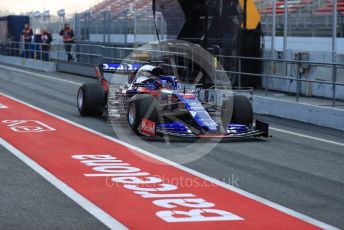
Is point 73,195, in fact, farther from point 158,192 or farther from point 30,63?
point 30,63

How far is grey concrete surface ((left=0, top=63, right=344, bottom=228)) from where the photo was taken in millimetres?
7895

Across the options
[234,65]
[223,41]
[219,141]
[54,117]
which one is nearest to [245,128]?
[219,141]

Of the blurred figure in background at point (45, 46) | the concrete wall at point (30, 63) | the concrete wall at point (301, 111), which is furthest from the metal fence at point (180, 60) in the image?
the concrete wall at point (30, 63)

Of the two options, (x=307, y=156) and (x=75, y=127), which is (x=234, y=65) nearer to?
(x=75, y=127)

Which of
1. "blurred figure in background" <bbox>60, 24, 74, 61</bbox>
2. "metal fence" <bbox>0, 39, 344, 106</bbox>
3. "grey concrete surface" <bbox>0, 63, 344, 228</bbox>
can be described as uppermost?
"blurred figure in background" <bbox>60, 24, 74, 61</bbox>

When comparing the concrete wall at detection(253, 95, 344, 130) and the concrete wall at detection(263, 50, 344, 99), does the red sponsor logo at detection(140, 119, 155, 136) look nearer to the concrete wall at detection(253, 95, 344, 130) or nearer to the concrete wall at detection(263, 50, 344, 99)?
the concrete wall at detection(253, 95, 344, 130)

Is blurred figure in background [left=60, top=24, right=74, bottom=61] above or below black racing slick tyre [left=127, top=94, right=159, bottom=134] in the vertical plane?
above

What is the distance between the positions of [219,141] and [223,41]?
11.3 m

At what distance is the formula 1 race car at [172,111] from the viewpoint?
11.8 m

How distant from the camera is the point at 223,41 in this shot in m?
22.9

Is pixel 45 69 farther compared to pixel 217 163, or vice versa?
pixel 45 69

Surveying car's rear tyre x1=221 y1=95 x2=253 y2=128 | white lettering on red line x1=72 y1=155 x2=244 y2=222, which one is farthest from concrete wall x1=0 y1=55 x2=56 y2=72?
white lettering on red line x1=72 y1=155 x2=244 y2=222

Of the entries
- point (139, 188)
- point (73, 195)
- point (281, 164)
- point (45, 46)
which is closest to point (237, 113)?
point (281, 164)

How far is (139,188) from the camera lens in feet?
27.2
